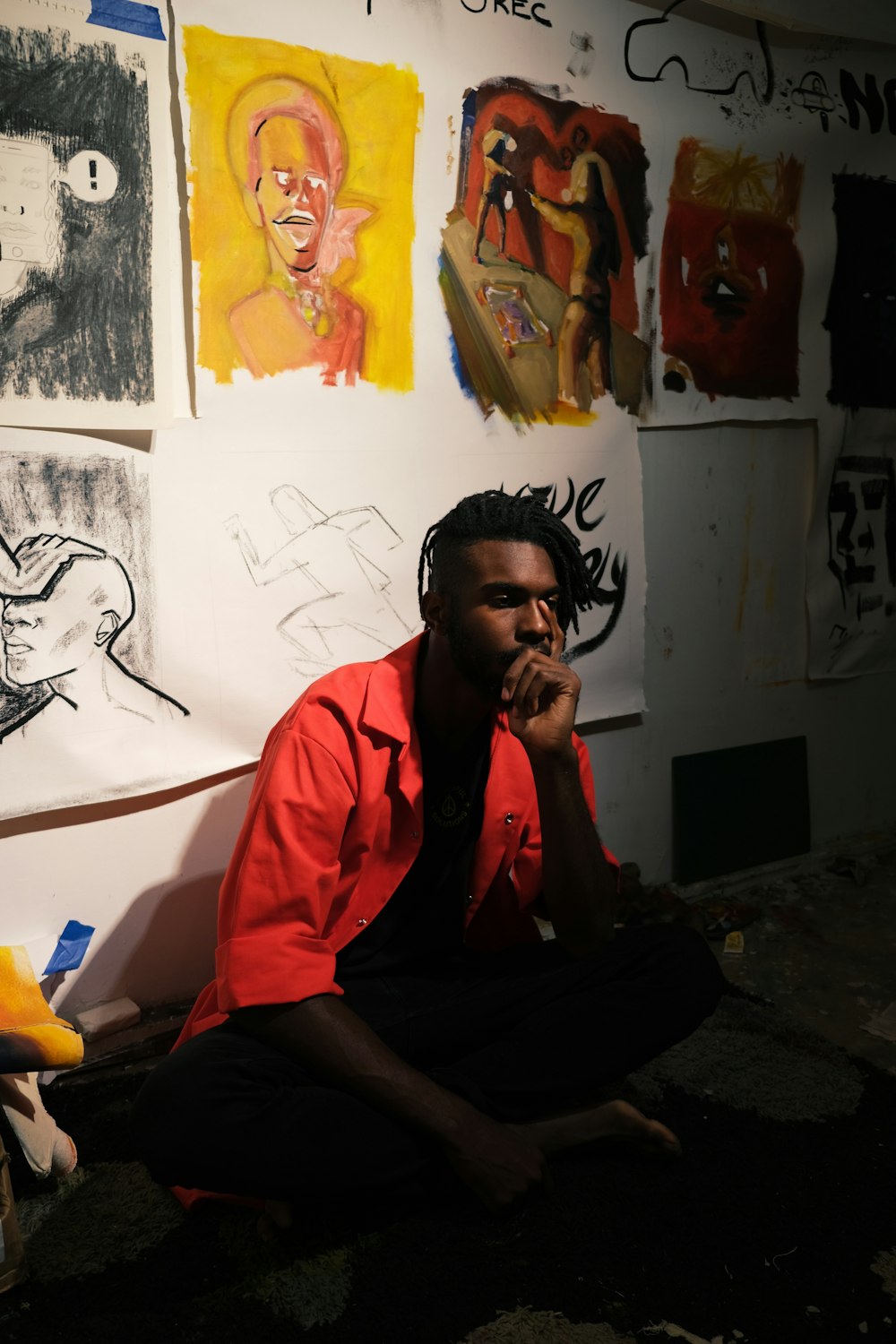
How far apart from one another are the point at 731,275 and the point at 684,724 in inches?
45.6

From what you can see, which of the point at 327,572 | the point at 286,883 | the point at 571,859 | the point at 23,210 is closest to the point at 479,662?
the point at 571,859

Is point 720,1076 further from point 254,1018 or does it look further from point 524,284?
point 524,284

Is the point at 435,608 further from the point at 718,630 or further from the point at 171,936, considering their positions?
the point at 718,630

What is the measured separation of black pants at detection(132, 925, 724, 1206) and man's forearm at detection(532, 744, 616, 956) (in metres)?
0.10

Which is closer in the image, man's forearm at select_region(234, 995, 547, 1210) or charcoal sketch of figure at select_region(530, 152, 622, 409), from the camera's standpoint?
man's forearm at select_region(234, 995, 547, 1210)

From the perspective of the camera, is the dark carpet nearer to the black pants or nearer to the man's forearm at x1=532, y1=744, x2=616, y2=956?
the black pants

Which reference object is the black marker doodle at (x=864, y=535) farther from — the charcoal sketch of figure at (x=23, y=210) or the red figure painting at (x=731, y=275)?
the charcoal sketch of figure at (x=23, y=210)

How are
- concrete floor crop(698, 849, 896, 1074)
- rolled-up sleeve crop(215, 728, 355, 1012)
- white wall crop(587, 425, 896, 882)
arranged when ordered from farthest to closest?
white wall crop(587, 425, 896, 882) < concrete floor crop(698, 849, 896, 1074) < rolled-up sleeve crop(215, 728, 355, 1012)

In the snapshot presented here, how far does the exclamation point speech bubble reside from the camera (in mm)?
1685

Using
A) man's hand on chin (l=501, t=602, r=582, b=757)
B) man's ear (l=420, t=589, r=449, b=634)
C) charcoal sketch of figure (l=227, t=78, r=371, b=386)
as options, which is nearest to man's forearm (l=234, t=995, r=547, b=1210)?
man's hand on chin (l=501, t=602, r=582, b=757)

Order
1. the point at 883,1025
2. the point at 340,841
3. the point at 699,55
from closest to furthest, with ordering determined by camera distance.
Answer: the point at 340,841 → the point at 883,1025 → the point at 699,55

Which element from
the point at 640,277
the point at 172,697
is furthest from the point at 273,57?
the point at 172,697

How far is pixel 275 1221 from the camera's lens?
4.49 feet

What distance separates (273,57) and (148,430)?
2.41 ft
